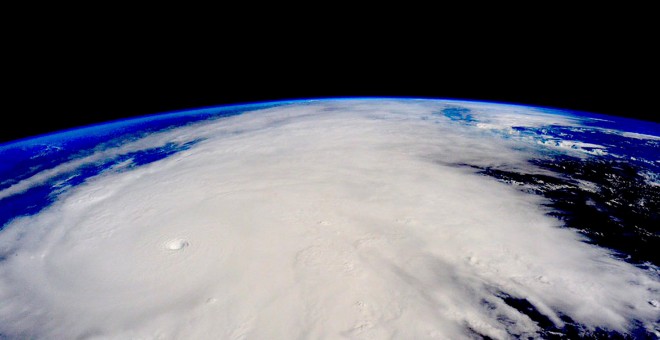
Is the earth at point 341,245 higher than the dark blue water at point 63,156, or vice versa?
the earth at point 341,245

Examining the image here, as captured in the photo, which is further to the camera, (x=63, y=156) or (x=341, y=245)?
(x=63, y=156)

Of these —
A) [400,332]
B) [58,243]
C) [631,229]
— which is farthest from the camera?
[58,243]

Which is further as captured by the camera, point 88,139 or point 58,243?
point 88,139

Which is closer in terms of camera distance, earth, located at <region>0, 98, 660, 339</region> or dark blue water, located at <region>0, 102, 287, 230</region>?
earth, located at <region>0, 98, 660, 339</region>

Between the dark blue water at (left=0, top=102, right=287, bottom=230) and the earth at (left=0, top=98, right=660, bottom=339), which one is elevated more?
the earth at (left=0, top=98, right=660, bottom=339)

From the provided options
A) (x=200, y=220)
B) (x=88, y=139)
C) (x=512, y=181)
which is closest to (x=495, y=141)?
(x=512, y=181)

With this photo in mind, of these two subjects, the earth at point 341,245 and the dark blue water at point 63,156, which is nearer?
the earth at point 341,245

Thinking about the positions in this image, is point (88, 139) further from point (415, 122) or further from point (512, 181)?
point (512, 181)

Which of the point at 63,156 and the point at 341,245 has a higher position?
the point at 341,245
